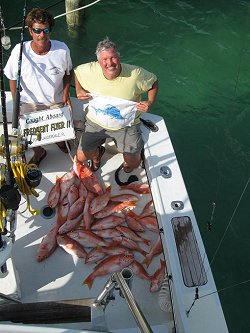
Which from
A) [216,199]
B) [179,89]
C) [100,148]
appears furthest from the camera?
[179,89]

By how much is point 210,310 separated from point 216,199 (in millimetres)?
2816

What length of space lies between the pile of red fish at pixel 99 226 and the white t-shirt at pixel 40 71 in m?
0.78

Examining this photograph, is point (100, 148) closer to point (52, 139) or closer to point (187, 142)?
point (52, 139)

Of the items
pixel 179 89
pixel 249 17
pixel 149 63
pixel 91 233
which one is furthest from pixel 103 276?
pixel 249 17

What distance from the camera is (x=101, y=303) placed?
253cm

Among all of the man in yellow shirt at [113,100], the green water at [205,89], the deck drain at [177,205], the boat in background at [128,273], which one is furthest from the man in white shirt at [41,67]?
the green water at [205,89]

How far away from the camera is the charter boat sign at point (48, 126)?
4.08 meters

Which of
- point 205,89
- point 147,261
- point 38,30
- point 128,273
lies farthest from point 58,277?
point 205,89

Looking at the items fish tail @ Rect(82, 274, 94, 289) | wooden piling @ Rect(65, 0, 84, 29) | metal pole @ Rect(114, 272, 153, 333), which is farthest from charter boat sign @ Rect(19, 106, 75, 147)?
wooden piling @ Rect(65, 0, 84, 29)

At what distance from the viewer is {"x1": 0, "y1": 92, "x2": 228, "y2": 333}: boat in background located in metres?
3.06

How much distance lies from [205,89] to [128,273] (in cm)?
561

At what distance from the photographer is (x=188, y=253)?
3412 mm

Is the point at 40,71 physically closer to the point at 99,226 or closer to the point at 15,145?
the point at 15,145

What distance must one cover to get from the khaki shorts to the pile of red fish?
0.84ft
